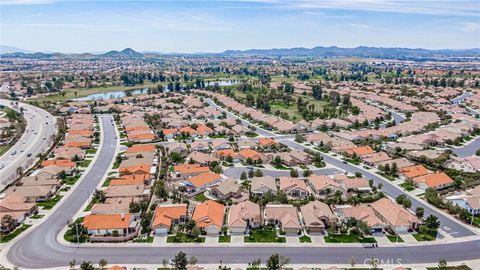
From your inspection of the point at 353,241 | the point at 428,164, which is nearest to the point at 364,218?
the point at 353,241

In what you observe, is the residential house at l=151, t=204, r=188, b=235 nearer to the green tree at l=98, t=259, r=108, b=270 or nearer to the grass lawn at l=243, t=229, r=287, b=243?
the green tree at l=98, t=259, r=108, b=270

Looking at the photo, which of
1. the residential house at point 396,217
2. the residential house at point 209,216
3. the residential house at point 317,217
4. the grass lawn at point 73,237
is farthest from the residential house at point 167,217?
the residential house at point 396,217

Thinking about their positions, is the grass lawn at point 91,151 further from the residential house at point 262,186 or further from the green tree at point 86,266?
the green tree at point 86,266

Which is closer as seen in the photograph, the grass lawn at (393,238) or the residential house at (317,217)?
the grass lawn at (393,238)

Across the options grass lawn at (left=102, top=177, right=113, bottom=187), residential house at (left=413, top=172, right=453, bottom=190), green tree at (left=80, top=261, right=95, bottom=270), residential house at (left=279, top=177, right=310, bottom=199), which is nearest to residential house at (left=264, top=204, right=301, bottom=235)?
residential house at (left=279, top=177, right=310, bottom=199)

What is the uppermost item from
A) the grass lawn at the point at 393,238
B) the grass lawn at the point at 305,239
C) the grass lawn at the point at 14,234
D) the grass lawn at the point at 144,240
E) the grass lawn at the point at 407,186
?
the grass lawn at the point at 407,186

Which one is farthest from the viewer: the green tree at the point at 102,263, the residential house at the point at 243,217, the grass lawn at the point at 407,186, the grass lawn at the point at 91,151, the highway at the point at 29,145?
the grass lawn at the point at 91,151

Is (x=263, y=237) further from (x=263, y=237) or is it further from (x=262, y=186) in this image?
(x=262, y=186)

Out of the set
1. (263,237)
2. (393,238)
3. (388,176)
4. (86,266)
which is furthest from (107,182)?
(388,176)
